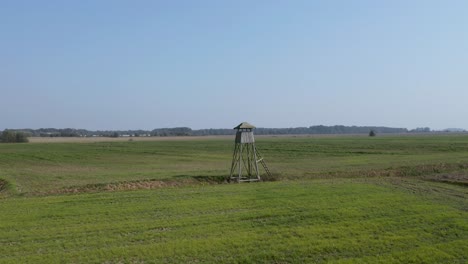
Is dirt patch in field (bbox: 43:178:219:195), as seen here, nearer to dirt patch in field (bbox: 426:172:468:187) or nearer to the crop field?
the crop field

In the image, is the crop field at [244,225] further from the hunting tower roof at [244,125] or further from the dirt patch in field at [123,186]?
the hunting tower roof at [244,125]

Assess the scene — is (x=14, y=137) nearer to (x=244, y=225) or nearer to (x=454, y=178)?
(x=454, y=178)

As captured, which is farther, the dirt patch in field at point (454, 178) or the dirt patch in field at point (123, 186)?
the dirt patch in field at point (454, 178)

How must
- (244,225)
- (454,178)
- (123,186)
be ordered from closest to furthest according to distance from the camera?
(244,225) < (123,186) < (454,178)

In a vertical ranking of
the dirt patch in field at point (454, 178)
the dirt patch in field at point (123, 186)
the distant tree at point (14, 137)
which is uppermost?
the distant tree at point (14, 137)

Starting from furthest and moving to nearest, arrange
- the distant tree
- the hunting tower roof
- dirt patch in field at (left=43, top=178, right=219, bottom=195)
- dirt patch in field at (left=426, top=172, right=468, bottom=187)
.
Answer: the distant tree
the hunting tower roof
dirt patch in field at (left=426, top=172, right=468, bottom=187)
dirt patch in field at (left=43, top=178, right=219, bottom=195)

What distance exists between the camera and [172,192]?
22.0 m

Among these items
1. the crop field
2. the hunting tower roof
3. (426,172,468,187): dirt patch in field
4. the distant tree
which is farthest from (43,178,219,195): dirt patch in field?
the distant tree

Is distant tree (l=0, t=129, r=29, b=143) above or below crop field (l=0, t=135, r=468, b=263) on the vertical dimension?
above

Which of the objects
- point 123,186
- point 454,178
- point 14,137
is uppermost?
point 14,137

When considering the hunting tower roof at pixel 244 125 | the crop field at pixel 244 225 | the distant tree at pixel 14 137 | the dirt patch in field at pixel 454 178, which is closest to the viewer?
the crop field at pixel 244 225

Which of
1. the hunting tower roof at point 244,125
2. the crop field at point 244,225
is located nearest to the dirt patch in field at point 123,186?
the crop field at point 244,225

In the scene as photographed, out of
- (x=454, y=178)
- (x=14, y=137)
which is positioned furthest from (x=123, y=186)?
(x=14, y=137)

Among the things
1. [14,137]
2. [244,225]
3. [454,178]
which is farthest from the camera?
[14,137]
